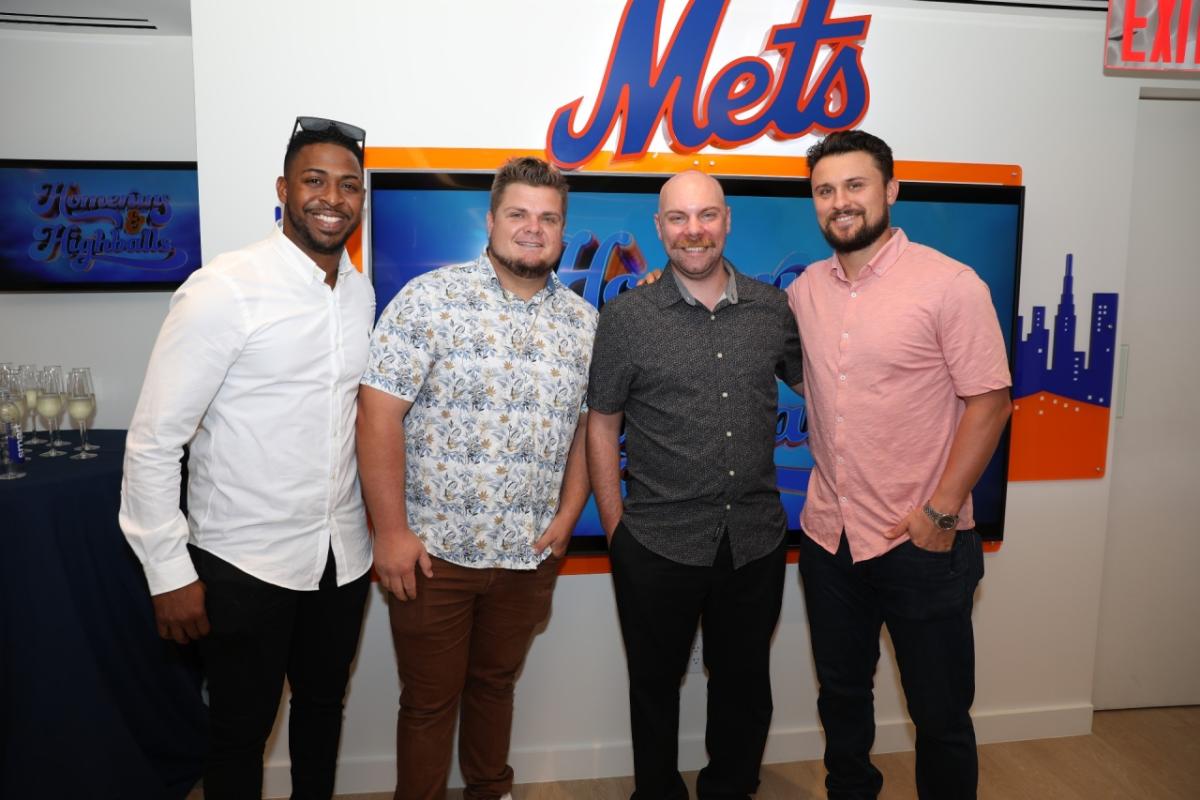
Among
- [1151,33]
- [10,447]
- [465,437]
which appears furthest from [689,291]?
[10,447]

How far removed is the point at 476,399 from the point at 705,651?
3.33 ft

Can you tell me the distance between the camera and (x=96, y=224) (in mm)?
3176

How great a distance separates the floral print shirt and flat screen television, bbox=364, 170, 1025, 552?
1.46 ft

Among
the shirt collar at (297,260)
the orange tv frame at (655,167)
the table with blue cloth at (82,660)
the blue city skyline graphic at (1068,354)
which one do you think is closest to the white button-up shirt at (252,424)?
the shirt collar at (297,260)

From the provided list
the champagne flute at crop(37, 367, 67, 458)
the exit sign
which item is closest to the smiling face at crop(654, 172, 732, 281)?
the exit sign

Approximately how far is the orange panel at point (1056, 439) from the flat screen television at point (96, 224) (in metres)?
3.48

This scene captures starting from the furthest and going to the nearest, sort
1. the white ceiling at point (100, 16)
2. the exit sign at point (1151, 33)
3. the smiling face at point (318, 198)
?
the white ceiling at point (100, 16)
the exit sign at point (1151, 33)
the smiling face at point (318, 198)

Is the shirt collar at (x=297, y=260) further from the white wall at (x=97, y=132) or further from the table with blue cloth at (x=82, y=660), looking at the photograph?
the white wall at (x=97, y=132)

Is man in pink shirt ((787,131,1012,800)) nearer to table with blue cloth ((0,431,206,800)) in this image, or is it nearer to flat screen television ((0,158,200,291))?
table with blue cloth ((0,431,206,800))

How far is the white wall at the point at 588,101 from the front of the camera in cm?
222

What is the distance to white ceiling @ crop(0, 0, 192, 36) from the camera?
109 inches

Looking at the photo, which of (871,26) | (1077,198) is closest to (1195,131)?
(1077,198)

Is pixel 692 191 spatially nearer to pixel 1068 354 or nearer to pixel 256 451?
pixel 256 451

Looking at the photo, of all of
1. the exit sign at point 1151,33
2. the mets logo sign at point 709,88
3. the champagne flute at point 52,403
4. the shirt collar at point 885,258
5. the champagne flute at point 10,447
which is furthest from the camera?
the champagne flute at point 52,403
